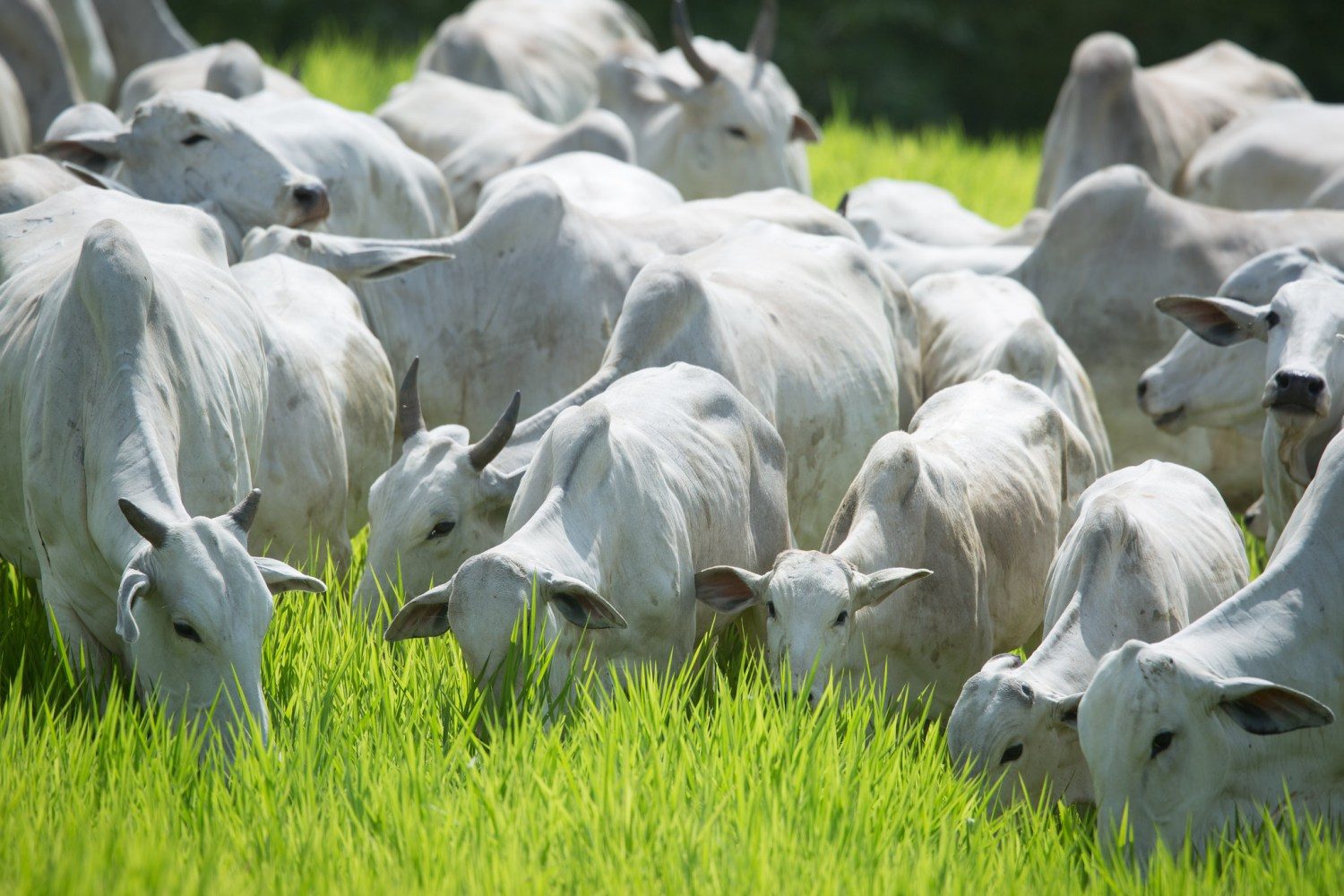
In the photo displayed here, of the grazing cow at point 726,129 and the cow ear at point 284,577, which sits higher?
the cow ear at point 284,577

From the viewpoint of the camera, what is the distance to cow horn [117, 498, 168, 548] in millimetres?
3584

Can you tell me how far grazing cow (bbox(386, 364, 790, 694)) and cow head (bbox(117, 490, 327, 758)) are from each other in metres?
0.40

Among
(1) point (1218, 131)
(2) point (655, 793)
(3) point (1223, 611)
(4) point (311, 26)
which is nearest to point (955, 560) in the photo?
(3) point (1223, 611)

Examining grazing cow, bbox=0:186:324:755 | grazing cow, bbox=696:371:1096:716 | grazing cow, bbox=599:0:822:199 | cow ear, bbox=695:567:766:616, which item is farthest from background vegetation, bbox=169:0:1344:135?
cow ear, bbox=695:567:766:616

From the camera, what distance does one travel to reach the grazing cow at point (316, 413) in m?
5.08

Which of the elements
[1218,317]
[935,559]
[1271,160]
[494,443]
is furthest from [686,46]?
[935,559]

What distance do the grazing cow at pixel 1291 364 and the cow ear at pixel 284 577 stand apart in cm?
252

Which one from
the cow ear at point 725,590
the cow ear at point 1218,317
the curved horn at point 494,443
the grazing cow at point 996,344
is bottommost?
the grazing cow at point 996,344

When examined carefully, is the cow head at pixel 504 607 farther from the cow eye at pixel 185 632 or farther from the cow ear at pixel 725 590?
the cow eye at pixel 185 632

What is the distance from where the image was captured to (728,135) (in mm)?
9055

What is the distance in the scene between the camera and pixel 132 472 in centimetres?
385

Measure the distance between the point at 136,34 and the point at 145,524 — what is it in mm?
8730

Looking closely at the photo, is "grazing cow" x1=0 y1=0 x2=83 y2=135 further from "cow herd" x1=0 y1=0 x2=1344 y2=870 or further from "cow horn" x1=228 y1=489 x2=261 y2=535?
"cow horn" x1=228 y1=489 x2=261 y2=535

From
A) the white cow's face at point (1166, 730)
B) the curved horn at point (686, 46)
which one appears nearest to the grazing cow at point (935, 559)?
the white cow's face at point (1166, 730)
